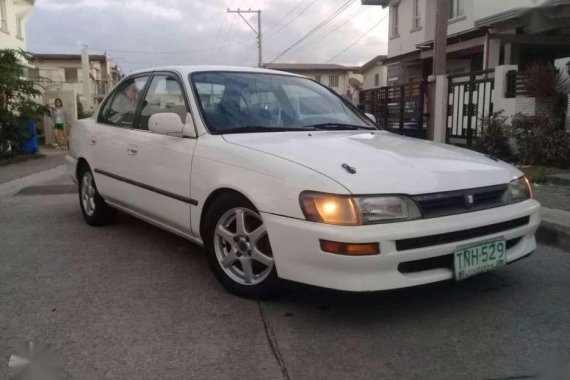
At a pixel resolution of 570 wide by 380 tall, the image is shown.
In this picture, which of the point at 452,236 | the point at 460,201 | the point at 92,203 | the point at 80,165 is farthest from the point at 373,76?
the point at 452,236

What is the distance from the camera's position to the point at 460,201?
3.14 meters

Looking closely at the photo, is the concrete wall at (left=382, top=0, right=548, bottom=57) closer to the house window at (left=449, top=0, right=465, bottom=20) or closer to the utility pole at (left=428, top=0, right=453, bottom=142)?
the house window at (left=449, top=0, right=465, bottom=20)

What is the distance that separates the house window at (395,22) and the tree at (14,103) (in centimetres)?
1707

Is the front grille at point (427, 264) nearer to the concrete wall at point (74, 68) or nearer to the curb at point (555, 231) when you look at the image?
the curb at point (555, 231)

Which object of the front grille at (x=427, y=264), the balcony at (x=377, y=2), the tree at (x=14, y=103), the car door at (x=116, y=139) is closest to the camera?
the front grille at (x=427, y=264)

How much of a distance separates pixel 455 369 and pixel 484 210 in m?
0.99

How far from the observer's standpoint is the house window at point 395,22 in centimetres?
2527

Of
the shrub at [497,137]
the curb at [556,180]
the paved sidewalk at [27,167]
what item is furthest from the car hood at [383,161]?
the paved sidewalk at [27,167]

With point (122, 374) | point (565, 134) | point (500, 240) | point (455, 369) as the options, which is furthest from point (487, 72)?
point (122, 374)

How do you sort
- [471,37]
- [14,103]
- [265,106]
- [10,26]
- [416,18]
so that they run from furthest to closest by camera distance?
[416,18] < [10,26] < [471,37] < [14,103] < [265,106]

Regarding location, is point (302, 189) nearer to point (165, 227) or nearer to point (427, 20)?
point (165, 227)

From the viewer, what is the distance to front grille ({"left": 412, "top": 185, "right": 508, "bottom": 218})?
3004 millimetres

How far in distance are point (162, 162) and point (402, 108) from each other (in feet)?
41.0

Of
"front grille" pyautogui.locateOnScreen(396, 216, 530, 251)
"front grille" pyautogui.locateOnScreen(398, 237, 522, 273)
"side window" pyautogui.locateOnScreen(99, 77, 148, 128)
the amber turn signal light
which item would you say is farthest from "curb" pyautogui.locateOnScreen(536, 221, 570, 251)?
"side window" pyautogui.locateOnScreen(99, 77, 148, 128)
